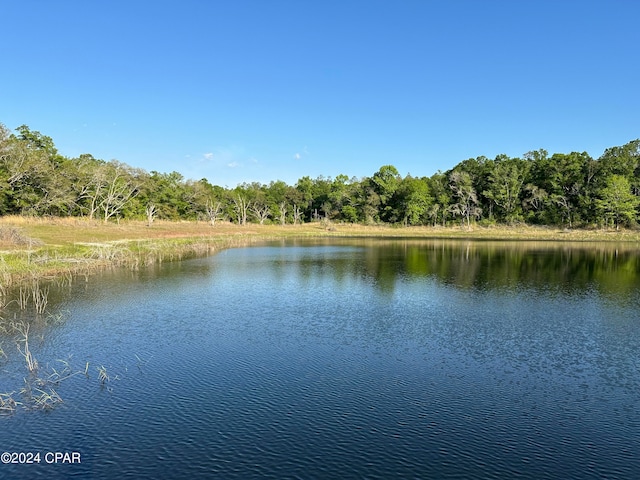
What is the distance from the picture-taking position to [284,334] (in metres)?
15.4

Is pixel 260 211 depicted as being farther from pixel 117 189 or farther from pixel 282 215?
pixel 117 189

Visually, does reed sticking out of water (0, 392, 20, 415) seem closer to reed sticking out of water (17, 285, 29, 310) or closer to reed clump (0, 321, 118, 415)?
reed clump (0, 321, 118, 415)

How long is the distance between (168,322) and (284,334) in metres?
4.81

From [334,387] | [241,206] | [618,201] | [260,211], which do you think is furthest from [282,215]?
[334,387]

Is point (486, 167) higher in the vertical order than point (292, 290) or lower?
higher

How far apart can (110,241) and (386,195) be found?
68.1 metres

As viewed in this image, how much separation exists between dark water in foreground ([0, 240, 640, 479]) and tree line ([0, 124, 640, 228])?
45534mm

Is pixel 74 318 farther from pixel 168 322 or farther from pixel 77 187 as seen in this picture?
pixel 77 187

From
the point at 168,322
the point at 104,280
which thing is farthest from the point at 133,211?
the point at 168,322

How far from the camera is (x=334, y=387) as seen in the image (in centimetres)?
1081

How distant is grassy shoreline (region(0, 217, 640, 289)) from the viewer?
2689 centimetres

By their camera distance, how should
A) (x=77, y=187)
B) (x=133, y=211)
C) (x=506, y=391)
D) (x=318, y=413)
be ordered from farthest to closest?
(x=133, y=211) → (x=77, y=187) → (x=506, y=391) → (x=318, y=413)

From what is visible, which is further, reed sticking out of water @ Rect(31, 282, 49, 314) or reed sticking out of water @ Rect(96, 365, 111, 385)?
reed sticking out of water @ Rect(31, 282, 49, 314)

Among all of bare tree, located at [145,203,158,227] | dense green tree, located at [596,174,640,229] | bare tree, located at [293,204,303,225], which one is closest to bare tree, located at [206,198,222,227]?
bare tree, located at [145,203,158,227]
